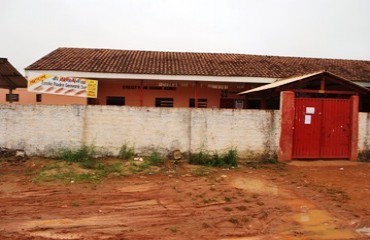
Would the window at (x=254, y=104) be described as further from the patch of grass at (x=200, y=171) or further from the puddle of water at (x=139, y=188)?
the puddle of water at (x=139, y=188)

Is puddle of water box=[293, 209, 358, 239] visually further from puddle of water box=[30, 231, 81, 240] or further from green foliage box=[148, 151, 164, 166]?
green foliage box=[148, 151, 164, 166]

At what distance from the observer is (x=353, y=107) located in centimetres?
1188

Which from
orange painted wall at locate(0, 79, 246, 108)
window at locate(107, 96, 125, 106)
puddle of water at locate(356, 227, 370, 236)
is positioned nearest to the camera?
puddle of water at locate(356, 227, 370, 236)

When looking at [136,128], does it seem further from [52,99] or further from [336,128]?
[52,99]

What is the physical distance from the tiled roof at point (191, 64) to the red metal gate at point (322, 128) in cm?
545

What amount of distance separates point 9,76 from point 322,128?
37.7 ft

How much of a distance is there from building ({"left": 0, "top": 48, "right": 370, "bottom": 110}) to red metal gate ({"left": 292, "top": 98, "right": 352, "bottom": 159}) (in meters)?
4.24

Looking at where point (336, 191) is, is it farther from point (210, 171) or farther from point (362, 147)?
point (362, 147)

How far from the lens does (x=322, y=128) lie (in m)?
11.7

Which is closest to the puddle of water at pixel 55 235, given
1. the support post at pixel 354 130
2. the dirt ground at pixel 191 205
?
the dirt ground at pixel 191 205

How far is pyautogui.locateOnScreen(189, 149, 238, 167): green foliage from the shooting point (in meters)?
10.9

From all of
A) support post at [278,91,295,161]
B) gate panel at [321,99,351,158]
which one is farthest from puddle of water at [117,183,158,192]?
gate panel at [321,99,351,158]

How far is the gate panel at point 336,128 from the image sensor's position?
1174 cm

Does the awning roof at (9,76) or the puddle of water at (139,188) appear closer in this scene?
the puddle of water at (139,188)
